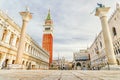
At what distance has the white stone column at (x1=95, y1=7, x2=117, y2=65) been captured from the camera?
15.1 metres

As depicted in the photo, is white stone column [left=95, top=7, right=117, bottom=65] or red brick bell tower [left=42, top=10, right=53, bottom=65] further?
red brick bell tower [left=42, top=10, right=53, bottom=65]

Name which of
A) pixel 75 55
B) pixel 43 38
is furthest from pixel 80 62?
pixel 43 38

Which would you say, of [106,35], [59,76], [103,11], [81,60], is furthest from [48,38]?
[59,76]

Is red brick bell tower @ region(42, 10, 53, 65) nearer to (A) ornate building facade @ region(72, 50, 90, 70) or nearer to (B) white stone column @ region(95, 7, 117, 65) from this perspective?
(A) ornate building facade @ region(72, 50, 90, 70)

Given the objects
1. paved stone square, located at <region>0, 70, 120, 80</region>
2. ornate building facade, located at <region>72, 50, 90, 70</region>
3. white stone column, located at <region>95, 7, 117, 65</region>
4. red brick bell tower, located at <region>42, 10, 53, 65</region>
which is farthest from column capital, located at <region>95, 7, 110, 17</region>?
ornate building facade, located at <region>72, 50, 90, 70</region>

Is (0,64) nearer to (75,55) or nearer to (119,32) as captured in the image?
(119,32)

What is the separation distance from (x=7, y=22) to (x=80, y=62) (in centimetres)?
6515

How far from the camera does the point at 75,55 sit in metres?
80.2

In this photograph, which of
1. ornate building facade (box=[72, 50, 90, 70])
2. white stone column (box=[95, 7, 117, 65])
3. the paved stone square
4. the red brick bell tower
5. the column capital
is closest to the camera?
the paved stone square

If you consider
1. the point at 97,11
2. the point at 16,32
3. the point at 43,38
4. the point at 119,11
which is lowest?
the point at 16,32

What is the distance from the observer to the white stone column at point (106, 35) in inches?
596

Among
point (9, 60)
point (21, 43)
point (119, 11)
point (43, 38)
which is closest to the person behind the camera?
point (21, 43)

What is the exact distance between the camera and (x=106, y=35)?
635 inches

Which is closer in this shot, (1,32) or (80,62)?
(1,32)
